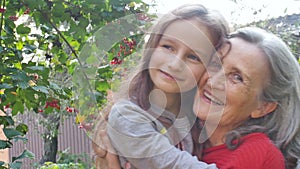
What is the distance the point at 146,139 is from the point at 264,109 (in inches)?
8.5

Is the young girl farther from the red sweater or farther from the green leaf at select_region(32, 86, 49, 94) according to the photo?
the green leaf at select_region(32, 86, 49, 94)

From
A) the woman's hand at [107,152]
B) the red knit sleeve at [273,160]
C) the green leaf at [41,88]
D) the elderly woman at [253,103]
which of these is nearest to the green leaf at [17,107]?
the green leaf at [41,88]

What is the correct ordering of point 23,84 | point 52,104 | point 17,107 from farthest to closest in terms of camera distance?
point 52,104 < point 17,107 < point 23,84

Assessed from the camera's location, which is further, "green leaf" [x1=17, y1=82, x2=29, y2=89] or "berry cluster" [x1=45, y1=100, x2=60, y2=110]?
"berry cluster" [x1=45, y1=100, x2=60, y2=110]

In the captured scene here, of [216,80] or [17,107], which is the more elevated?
[216,80]

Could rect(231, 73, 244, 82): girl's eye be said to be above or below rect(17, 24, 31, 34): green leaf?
above

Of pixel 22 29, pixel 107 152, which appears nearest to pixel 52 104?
pixel 22 29

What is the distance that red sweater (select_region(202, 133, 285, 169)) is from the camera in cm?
74

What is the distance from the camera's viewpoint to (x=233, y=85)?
76 cm

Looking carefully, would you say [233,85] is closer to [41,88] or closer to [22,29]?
[41,88]

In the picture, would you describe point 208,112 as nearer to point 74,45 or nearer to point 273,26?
point 74,45

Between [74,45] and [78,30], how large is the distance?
0.60ft

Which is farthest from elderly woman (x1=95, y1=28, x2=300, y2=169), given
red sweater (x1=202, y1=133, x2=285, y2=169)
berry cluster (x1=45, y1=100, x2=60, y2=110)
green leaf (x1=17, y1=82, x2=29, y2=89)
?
berry cluster (x1=45, y1=100, x2=60, y2=110)

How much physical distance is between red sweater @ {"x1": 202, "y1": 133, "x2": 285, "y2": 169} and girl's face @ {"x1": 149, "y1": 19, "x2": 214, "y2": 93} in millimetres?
133
